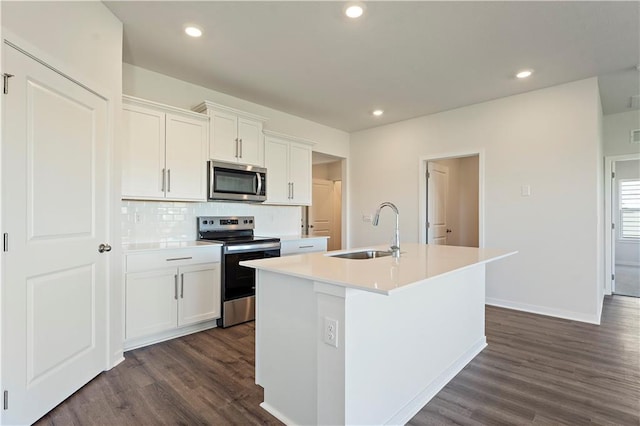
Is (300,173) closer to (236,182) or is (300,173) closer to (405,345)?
(236,182)

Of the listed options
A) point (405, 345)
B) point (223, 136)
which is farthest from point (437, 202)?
point (405, 345)

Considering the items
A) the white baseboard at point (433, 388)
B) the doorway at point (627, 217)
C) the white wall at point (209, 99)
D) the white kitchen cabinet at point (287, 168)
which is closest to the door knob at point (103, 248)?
the white wall at point (209, 99)

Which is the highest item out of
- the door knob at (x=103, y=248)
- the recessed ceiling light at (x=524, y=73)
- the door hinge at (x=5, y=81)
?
the recessed ceiling light at (x=524, y=73)

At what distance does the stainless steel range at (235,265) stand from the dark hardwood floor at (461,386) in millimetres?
286

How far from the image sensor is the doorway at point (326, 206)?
668 cm

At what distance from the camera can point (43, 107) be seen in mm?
1824

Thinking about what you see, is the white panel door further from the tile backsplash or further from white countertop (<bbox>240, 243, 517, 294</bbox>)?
white countertop (<bbox>240, 243, 517, 294</bbox>)

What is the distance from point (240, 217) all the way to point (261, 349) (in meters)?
2.31

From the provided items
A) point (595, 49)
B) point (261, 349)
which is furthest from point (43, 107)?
point (595, 49)

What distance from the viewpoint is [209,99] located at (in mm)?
3777

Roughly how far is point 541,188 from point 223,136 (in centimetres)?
373

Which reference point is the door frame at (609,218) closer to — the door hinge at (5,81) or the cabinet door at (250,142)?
the cabinet door at (250,142)

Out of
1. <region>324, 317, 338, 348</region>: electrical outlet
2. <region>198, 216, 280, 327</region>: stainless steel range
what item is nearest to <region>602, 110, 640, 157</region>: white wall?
<region>198, 216, 280, 327</region>: stainless steel range

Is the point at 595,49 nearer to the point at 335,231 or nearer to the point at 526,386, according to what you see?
the point at 526,386
